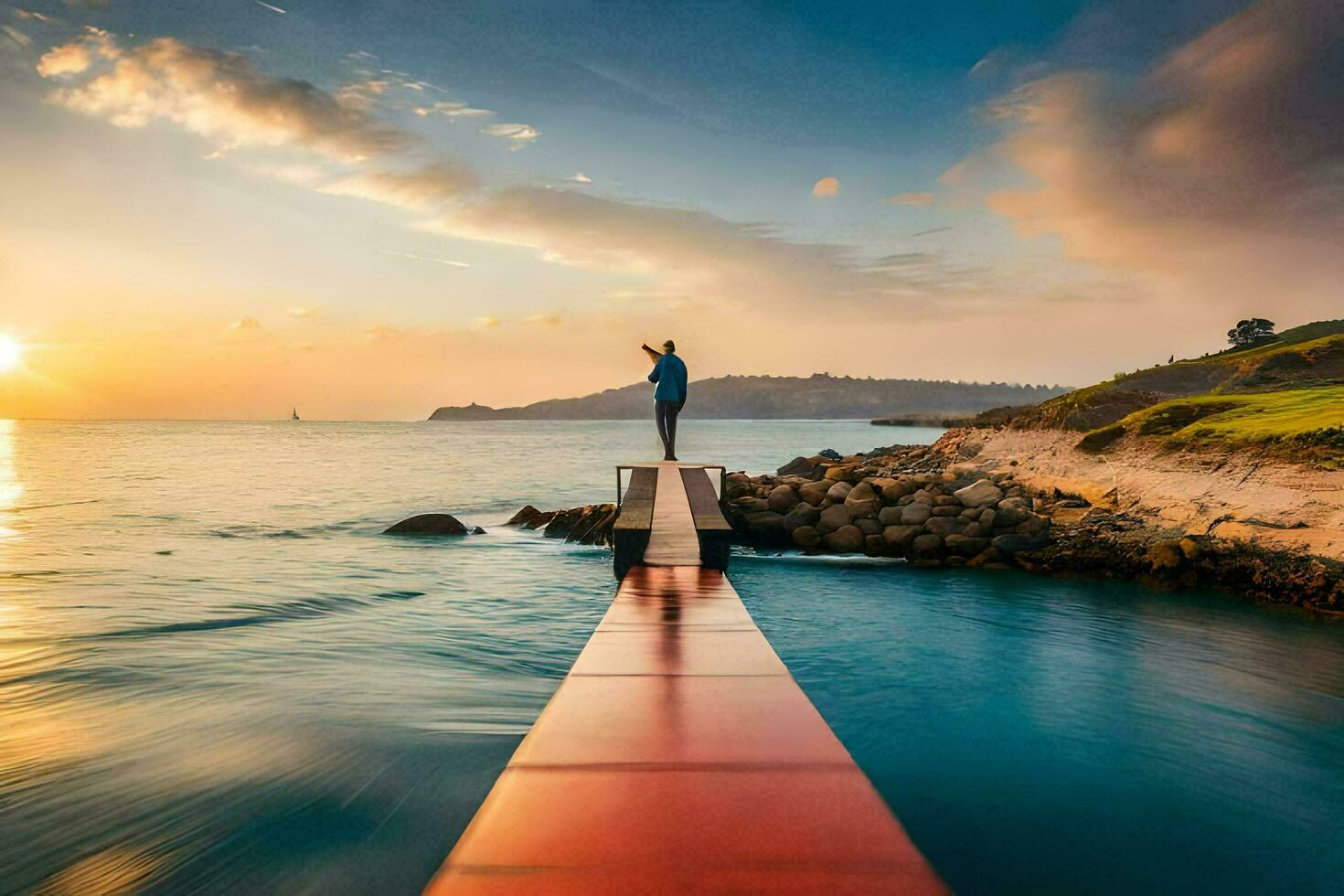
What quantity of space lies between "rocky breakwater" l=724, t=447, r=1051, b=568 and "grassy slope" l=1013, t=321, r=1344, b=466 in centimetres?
404

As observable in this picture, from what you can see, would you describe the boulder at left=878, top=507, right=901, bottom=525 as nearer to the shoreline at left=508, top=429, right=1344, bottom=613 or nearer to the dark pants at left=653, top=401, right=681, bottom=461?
the shoreline at left=508, top=429, right=1344, bottom=613

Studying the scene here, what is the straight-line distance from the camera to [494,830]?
7.81 ft

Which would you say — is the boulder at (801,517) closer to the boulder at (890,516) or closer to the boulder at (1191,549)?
the boulder at (890,516)

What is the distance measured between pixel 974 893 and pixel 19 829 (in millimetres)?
6016

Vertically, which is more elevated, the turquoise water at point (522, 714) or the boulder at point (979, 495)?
the boulder at point (979, 495)

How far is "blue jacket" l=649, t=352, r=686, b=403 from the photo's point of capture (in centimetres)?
1444

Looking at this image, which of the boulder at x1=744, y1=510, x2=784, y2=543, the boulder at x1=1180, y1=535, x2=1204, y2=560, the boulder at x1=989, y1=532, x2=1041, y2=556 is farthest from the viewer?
the boulder at x1=744, y1=510, x2=784, y2=543

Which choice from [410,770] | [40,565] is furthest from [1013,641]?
[40,565]

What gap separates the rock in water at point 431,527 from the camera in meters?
17.0

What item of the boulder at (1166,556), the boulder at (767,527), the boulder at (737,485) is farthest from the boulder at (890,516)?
the boulder at (1166,556)

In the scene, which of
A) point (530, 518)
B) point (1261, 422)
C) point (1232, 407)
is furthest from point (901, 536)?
point (1232, 407)

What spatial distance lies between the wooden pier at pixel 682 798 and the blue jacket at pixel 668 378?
9.99 meters

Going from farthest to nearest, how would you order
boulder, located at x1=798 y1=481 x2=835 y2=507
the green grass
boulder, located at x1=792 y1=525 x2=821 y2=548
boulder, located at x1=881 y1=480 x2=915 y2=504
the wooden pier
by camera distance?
1. boulder, located at x1=798 y1=481 x2=835 y2=507
2. boulder, located at x1=881 y1=480 x2=915 y2=504
3. boulder, located at x1=792 y1=525 x2=821 y2=548
4. the green grass
5. the wooden pier

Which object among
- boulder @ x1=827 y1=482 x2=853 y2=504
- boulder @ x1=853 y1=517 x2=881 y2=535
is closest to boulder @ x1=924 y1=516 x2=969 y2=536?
boulder @ x1=853 y1=517 x2=881 y2=535
